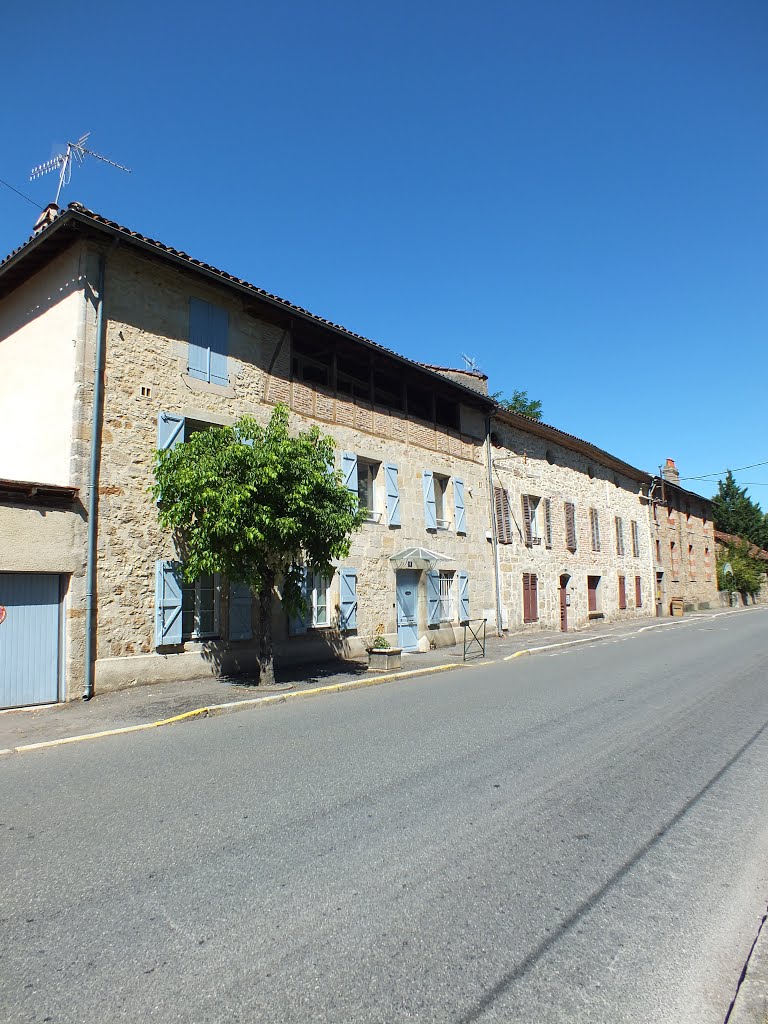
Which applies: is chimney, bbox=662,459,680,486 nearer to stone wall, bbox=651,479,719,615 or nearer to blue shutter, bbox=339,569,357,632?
stone wall, bbox=651,479,719,615

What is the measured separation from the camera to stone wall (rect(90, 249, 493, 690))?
10.3 m

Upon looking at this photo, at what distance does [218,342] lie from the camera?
41.2ft

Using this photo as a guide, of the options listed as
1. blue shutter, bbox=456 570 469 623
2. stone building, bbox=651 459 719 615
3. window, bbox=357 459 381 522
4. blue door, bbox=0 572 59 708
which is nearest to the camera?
blue door, bbox=0 572 59 708

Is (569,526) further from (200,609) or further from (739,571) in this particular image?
(739,571)

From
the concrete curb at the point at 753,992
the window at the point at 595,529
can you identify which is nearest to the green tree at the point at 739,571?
the window at the point at 595,529

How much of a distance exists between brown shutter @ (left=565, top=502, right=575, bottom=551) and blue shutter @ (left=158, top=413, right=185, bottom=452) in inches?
655

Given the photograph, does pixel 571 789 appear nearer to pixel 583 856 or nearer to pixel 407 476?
pixel 583 856

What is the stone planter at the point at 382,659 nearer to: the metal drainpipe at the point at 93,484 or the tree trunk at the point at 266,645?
the tree trunk at the point at 266,645

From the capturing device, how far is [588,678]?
10.7m

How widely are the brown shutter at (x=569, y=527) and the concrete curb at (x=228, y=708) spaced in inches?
508

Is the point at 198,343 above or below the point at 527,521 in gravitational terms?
above

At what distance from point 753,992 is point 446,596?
1515cm

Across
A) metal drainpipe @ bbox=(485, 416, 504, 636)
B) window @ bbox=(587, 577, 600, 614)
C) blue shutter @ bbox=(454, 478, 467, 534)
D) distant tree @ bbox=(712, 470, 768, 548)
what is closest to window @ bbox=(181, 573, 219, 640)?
blue shutter @ bbox=(454, 478, 467, 534)

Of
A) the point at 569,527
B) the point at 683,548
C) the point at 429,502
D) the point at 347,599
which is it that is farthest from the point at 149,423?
the point at 683,548
